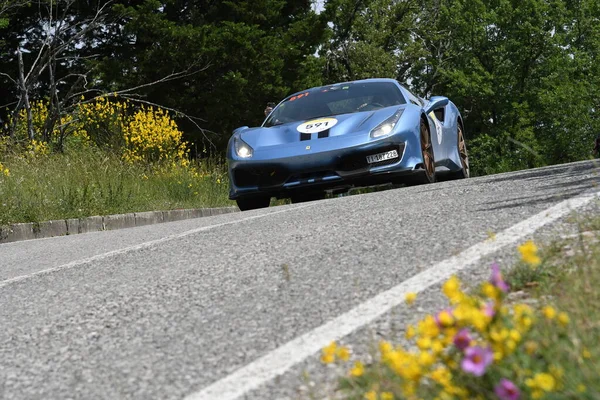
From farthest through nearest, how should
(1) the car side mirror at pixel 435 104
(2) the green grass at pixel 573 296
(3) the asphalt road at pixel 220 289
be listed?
(1) the car side mirror at pixel 435 104 < (3) the asphalt road at pixel 220 289 < (2) the green grass at pixel 573 296

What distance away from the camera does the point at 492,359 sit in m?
2.34

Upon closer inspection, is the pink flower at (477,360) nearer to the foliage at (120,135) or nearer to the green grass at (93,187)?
the green grass at (93,187)

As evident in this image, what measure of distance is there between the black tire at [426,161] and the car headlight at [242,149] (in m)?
1.80

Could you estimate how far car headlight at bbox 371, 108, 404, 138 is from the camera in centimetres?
1062

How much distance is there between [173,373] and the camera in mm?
3537

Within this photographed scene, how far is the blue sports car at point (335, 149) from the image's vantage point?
34.7 ft

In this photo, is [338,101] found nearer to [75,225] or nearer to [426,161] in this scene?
[426,161]

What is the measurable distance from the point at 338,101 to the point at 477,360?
Result: 9545 millimetres

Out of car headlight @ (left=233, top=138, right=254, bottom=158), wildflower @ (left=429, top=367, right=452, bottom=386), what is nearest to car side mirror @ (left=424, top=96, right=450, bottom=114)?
car headlight @ (left=233, top=138, right=254, bottom=158)

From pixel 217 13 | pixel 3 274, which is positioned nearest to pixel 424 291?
pixel 3 274

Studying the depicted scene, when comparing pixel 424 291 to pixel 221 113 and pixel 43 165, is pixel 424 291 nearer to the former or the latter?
pixel 43 165

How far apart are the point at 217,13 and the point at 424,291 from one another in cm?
2324

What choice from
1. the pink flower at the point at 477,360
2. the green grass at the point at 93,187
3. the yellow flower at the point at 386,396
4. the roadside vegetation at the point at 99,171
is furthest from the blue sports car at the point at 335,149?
the pink flower at the point at 477,360

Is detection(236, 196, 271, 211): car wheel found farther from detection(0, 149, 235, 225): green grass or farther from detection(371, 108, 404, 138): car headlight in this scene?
detection(0, 149, 235, 225): green grass
